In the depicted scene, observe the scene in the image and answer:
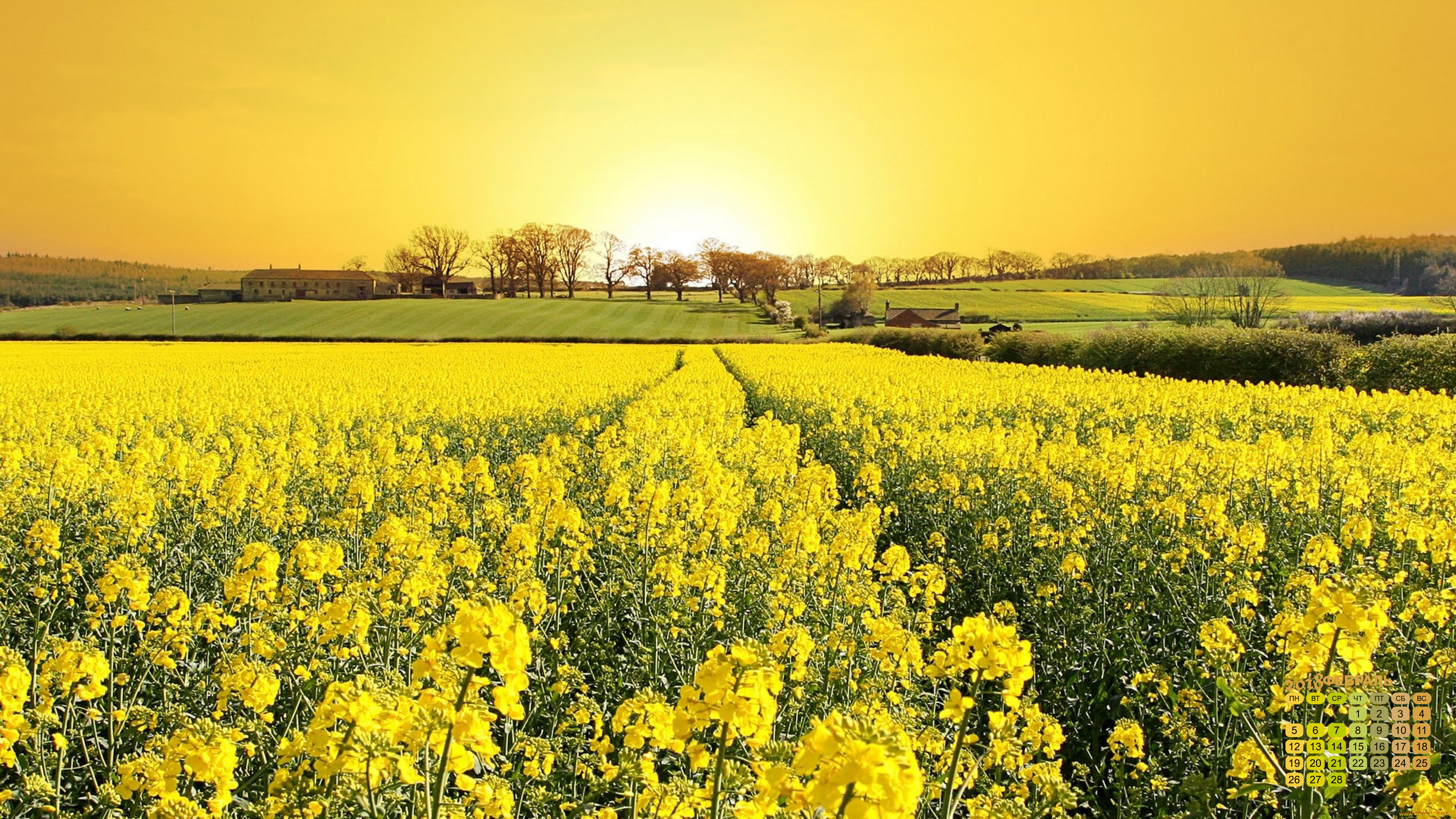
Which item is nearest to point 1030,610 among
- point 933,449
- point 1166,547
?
point 1166,547

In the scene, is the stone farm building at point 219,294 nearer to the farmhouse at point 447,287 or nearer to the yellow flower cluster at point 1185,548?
the farmhouse at point 447,287

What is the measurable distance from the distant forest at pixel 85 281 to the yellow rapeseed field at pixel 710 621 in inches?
5470

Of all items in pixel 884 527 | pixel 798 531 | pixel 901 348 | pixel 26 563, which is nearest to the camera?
pixel 798 531

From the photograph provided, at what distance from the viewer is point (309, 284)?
135 meters

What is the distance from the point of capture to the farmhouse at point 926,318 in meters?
83.6

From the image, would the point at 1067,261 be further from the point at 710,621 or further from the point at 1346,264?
the point at 710,621

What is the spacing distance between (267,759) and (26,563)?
14.5 feet

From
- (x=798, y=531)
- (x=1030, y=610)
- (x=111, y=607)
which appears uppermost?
(x=798, y=531)

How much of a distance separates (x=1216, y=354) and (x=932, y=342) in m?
21.3

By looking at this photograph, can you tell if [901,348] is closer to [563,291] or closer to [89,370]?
[89,370]

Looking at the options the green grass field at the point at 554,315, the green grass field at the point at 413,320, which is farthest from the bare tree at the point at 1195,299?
the green grass field at the point at 413,320

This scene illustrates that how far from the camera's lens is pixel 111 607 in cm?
506
